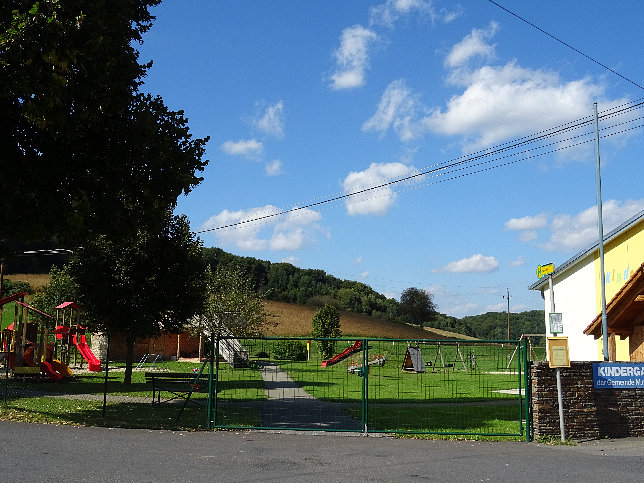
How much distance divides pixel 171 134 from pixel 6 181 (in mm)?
3670

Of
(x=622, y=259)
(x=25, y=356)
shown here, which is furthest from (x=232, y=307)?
(x=622, y=259)

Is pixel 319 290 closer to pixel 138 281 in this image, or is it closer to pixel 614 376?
pixel 138 281

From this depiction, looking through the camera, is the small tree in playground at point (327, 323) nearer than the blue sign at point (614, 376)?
No

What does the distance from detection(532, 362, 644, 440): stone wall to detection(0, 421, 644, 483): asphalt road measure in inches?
13.7

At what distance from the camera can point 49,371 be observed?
24719mm

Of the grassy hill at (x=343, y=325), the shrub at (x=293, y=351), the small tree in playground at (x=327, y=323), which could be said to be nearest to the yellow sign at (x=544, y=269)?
the shrub at (x=293, y=351)

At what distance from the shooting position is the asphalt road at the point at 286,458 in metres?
8.98

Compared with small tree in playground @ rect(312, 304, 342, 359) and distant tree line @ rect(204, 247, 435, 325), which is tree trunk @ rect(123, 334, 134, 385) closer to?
small tree in playground @ rect(312, 304, 342, 359)

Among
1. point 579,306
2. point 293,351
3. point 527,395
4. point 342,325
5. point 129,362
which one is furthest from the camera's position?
point 342,325

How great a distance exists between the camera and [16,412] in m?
14.7

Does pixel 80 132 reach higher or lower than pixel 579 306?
higher

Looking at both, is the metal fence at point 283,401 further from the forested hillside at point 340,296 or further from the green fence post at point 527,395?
the forested hillside at point 340,296

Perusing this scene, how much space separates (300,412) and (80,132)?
27.3ft

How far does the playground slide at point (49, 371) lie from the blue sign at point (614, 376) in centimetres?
1949
